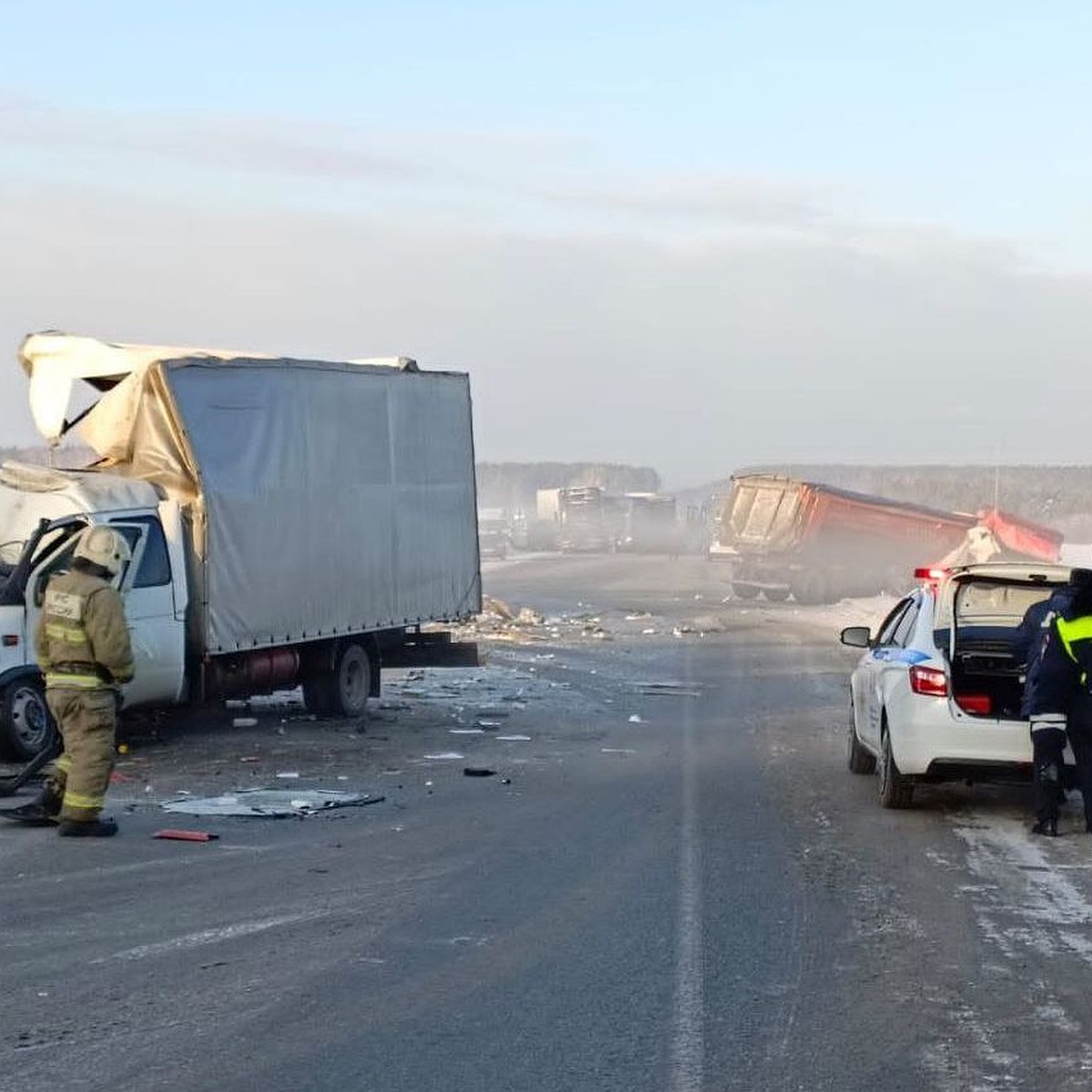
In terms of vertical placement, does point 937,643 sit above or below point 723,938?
above

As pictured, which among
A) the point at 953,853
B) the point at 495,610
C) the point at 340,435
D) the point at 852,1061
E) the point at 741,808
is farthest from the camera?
the point at 495,610

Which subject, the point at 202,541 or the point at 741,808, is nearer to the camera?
the point at 741,808

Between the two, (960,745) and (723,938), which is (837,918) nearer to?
(723,938)

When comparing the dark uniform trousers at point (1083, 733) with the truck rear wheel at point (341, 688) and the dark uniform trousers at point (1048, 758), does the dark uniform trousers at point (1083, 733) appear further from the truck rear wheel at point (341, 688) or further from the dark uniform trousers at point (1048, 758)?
the truck rear wheel at point (341, 688)

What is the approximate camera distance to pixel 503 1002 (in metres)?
6.84

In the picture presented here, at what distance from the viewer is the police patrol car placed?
37.7ft

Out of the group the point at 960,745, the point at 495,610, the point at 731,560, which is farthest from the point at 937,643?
the point at 731,560

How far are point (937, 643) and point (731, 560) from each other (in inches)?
1359

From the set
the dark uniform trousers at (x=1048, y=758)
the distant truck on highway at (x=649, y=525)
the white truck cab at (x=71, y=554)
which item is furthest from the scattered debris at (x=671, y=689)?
the distant truck on highway at (x=649, y=525)

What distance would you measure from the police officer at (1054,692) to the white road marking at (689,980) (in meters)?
2.07

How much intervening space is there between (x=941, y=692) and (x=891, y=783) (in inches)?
30.5

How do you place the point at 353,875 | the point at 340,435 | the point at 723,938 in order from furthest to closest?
the point at 340,435 < the point at 353,875 < the point at 723,938

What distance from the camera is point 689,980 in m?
7.21


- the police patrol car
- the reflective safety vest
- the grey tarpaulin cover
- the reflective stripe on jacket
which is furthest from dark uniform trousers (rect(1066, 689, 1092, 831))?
the grey tarpaulin cover
